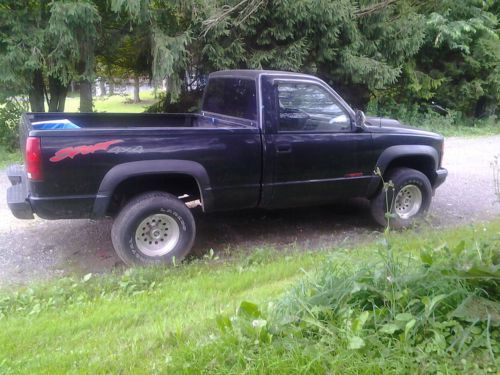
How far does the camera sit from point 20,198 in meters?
4.88

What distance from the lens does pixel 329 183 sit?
5.98m

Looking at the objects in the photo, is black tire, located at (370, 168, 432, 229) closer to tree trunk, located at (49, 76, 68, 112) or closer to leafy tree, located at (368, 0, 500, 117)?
tree trunk, located at (49, 76, 68, 112)

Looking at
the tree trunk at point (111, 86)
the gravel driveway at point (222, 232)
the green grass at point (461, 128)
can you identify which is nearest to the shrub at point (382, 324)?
the gravel driveway at point (222, 232)

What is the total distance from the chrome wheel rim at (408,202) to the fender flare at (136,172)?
2.72 meters

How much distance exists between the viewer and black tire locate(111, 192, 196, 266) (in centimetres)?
500

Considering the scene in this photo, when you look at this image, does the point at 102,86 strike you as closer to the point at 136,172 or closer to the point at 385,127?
the point at 385,127

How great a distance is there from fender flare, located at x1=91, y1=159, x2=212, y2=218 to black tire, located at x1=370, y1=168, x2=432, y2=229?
245 centimetres

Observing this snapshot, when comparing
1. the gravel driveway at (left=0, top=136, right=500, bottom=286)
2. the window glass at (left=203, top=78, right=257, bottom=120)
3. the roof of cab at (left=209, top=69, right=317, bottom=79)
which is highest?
the roof of cab at (left=209, top=69, right=317, bottom=79)

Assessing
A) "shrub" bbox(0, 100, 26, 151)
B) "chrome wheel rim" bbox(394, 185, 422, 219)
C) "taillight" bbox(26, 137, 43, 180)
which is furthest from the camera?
"shrub" bbox(0, 100, 26, 151)

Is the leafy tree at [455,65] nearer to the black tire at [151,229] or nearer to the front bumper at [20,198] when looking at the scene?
the black tire at [151,229]

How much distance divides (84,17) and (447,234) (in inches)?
318

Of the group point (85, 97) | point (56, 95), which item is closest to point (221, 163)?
point (85, 97)

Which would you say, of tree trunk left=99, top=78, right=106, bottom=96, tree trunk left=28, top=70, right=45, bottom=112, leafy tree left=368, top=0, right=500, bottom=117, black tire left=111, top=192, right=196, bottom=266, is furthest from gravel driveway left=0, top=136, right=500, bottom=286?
leafy tree left=368, top=0, right=500, bottom=117

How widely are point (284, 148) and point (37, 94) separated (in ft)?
27.3
